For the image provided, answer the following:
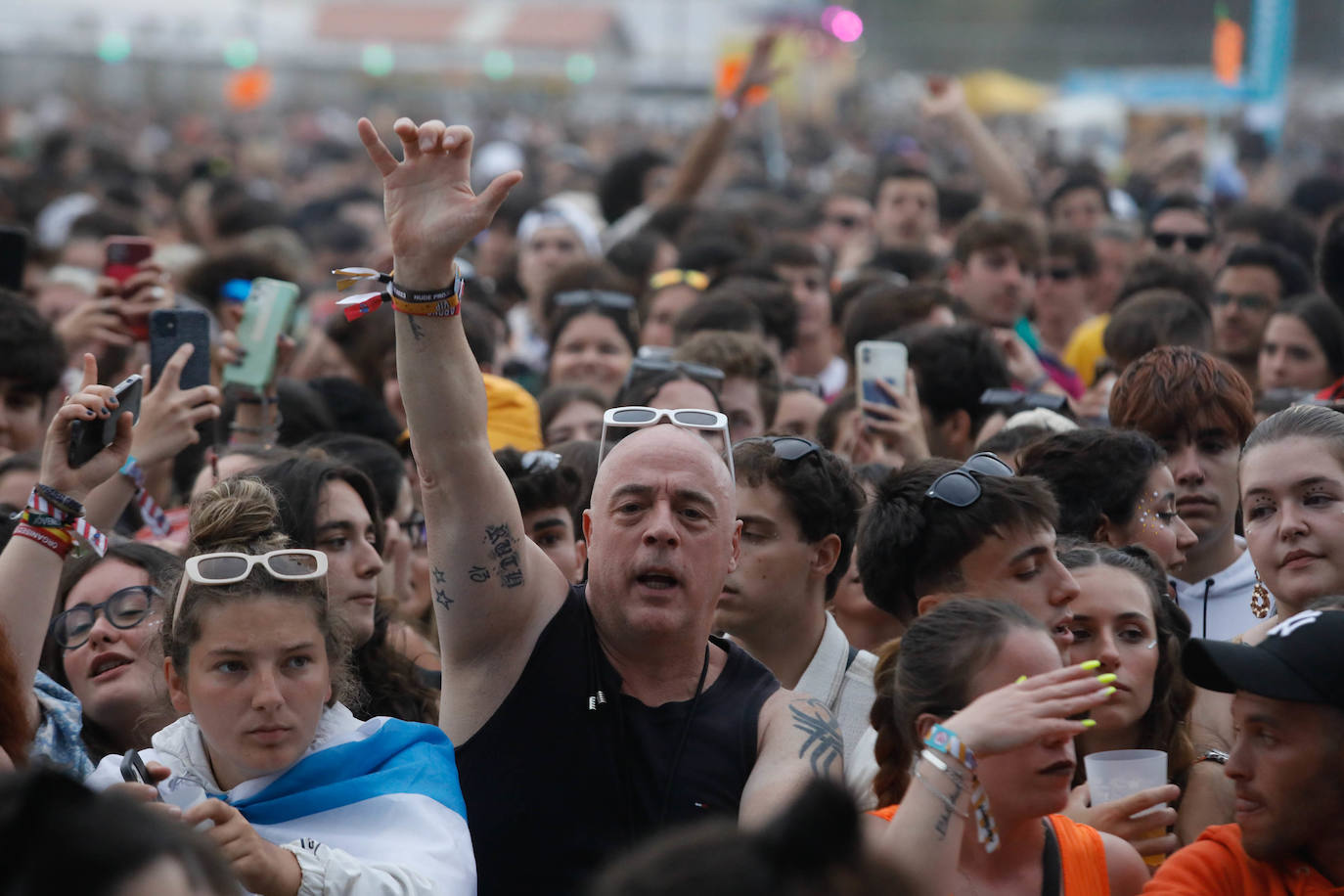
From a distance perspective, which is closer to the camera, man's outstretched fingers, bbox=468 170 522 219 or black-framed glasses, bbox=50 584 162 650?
man's outstretched fingers, bbox=468 170 522 219

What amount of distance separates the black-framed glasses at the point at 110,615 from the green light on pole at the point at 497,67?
49.6 metres

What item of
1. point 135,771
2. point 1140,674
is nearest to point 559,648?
point 135,771

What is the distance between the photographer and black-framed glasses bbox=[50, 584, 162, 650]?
414cm

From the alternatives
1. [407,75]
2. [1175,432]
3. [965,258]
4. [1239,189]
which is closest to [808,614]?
[1175,432]

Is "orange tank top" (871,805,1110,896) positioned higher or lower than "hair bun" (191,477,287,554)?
lower

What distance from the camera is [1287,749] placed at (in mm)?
2914

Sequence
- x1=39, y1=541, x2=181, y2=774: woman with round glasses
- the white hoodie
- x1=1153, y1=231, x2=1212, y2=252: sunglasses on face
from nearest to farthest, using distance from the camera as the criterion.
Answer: x1=39, y1=541, x2=181, y2=774: woman with round glasses → the white hoodie → x1=1153, y1=231, x2=1212, y2=252: sunglasses on face

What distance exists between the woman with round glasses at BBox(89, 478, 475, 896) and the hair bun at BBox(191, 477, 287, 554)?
13cm

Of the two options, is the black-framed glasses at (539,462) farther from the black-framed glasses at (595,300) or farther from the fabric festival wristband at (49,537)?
the black-framed glasses at (595,300)

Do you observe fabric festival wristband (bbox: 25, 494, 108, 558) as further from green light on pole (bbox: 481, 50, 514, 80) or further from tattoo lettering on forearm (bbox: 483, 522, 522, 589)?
green light on pole (bbox: 481, 50, 514, 80)

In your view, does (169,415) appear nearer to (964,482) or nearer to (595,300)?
(964,482)

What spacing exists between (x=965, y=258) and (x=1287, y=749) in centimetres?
601

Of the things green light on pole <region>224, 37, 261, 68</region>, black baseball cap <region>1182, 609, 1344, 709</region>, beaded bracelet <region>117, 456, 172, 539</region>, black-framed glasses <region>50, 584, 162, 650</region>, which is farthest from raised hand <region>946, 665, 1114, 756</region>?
green light on pole <region>224, 37, 261, 68</region>

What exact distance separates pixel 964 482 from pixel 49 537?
2315 millimetres
